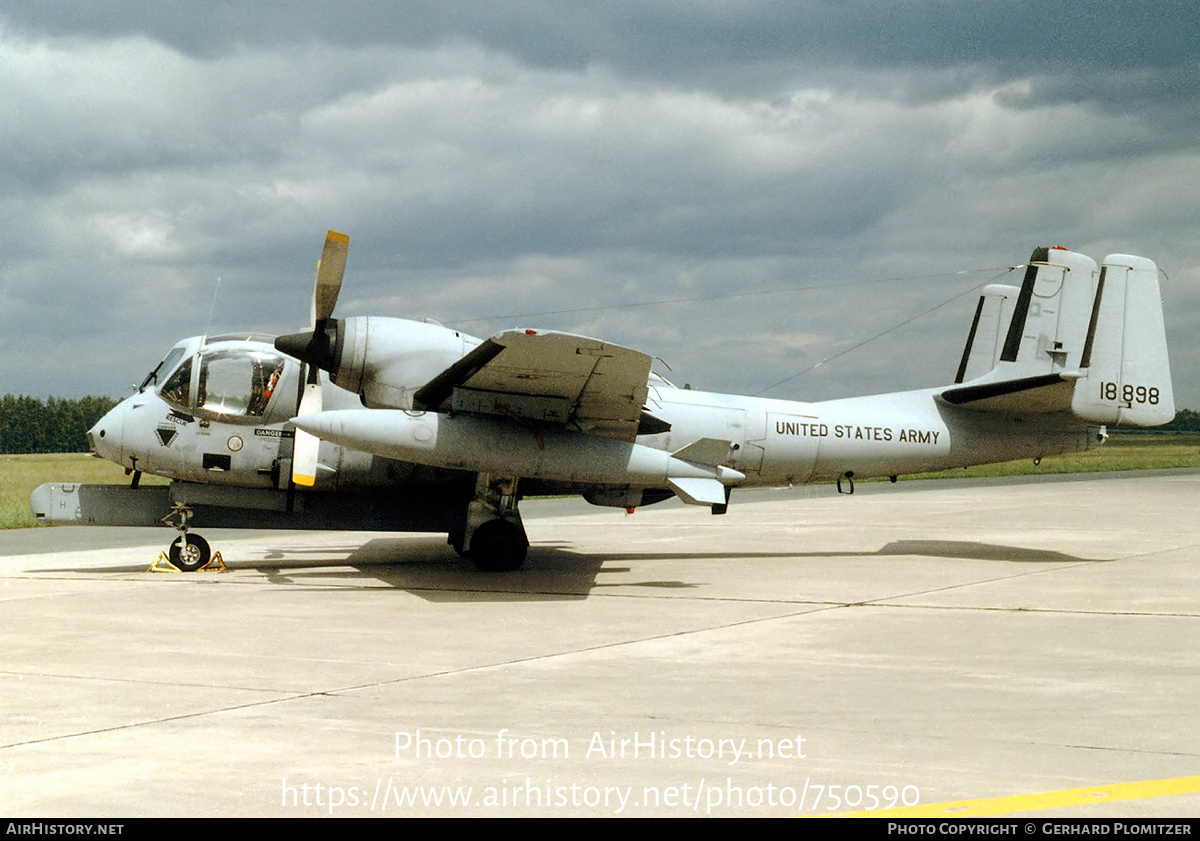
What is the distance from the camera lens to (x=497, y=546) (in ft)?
45.0

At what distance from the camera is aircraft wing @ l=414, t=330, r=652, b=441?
36.6 ft

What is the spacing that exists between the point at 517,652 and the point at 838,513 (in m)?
19.1

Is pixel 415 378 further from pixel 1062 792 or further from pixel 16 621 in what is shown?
pixel 1062 792

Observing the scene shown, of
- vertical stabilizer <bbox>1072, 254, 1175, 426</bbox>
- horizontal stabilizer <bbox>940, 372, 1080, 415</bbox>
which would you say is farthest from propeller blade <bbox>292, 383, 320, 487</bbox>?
vertical stabilizer <bbox>1072, 254, 1175, 426</bbox>

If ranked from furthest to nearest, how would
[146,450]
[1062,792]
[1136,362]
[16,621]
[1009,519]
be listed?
[1009,519] → [1136,362] → [146,450] → [16,621] → [1062,792]

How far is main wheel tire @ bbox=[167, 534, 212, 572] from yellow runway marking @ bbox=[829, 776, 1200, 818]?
1151 cm

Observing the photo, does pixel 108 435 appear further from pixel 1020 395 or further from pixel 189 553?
pixel 1020 395

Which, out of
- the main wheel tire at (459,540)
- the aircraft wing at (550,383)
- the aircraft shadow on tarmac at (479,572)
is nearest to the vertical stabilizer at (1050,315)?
the aircraft shadow on tarmac at (479,572)

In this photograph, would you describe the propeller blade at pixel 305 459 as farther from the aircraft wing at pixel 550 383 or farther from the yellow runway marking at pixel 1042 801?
the yellow runway marking at pixel 1042 801

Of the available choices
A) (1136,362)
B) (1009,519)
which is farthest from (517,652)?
(1009,519)

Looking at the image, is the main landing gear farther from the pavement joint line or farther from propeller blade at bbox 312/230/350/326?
the pavement joint line

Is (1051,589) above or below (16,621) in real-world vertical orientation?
above

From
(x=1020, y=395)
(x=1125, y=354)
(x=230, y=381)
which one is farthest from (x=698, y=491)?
(x=1125, y=354)

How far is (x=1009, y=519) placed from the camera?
78.7 ft
